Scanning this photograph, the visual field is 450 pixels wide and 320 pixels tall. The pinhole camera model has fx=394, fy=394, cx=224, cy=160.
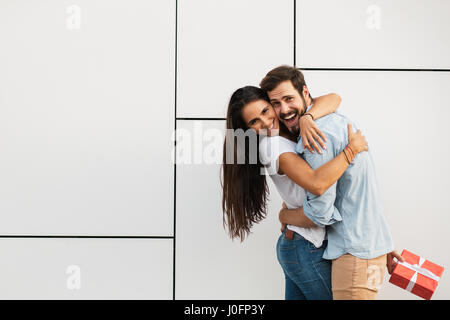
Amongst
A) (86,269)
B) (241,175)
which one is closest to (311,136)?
(241,175)

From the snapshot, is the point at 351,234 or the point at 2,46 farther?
the point at 2,46

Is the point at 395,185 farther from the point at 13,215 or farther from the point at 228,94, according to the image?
the point at 13,215

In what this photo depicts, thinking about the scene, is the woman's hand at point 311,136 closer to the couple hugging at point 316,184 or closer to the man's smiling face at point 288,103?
the couple hugging at point 316,184

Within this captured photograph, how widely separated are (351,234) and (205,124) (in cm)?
106

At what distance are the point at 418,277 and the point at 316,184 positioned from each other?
588mm

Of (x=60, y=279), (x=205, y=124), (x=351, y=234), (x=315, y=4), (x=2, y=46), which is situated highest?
(x=315, y=4)

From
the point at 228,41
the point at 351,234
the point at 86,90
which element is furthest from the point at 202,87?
the point at 351,234

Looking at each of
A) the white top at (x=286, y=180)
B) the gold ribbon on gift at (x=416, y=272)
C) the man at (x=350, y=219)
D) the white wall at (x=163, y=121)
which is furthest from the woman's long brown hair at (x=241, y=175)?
the gold ribbon on gift at (x=416, y=272)

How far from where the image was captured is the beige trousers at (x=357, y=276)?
1329mm

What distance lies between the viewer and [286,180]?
1.48 metres

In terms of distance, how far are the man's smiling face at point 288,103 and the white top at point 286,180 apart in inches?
3.4

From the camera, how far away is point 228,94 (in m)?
2.13

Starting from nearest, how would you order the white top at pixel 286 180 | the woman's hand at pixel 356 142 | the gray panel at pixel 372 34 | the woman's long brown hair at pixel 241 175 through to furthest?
the woman's hand at pixel 356 142 < the white top at pixel 286 180 < the woman's long brown hair at pixel 241 175 < the gray panel at pixel 372 34

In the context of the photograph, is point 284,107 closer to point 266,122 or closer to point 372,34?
point 266,122
